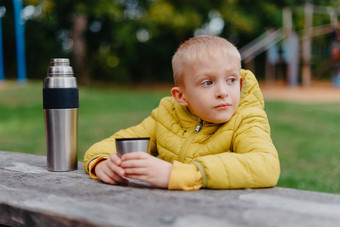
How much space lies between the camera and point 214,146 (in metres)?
1.95

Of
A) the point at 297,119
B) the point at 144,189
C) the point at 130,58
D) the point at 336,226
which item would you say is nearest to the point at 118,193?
the point at 144,189

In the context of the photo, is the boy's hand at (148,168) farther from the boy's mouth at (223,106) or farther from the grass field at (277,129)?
the grass field at (277,129)

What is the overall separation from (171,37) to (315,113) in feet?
54.9

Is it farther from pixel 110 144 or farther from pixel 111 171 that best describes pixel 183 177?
pixel 110 144

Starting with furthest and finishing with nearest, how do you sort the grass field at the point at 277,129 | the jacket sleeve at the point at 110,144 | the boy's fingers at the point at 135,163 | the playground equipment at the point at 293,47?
the playground equipment at the point at 293,47, the grass field at the point at 277,129, the jacket sleeve at the point at 110,144, the boy's fingers at the point at 135,163

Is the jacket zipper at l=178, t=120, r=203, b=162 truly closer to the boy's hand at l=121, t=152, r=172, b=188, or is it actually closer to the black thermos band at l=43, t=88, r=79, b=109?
the boy's hand at l=121, t=152, r=172, b=188

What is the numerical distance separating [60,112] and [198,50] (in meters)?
0.74

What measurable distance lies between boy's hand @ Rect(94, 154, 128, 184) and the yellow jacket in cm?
14

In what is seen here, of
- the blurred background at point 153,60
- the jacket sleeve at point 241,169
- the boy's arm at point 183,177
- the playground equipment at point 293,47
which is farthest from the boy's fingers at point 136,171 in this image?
the playground equipment at point 293,47

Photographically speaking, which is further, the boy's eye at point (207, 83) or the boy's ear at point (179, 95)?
the boy's ear at point (179, 95)

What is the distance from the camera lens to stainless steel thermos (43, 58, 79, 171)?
7.09 feet

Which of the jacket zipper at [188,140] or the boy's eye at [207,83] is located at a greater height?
the boy's eye at [207,83]

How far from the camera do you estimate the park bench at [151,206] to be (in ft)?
4.39

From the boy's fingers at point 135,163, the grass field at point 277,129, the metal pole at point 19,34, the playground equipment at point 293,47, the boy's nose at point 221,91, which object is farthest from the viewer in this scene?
the playground equipment at point 293,47
